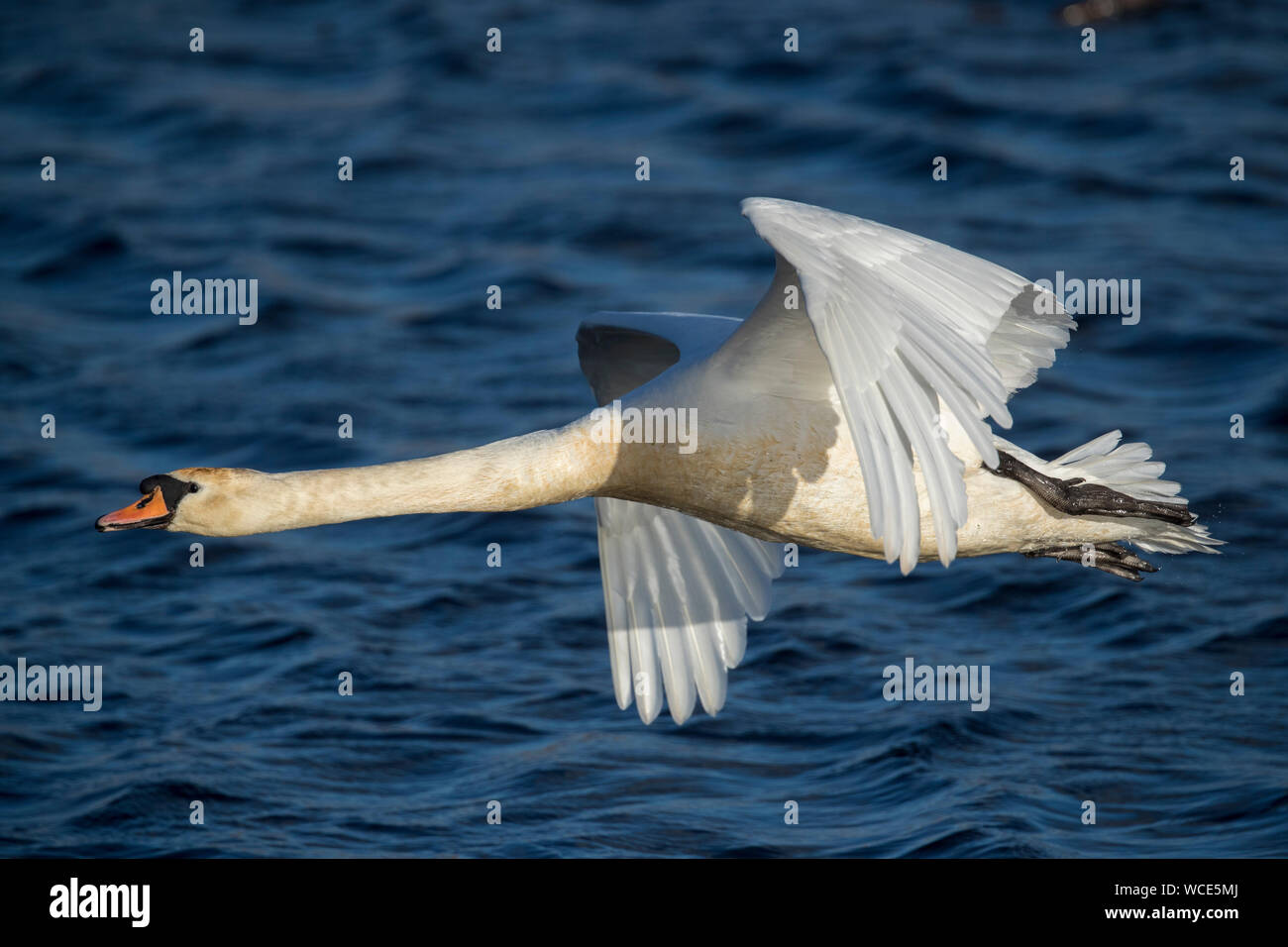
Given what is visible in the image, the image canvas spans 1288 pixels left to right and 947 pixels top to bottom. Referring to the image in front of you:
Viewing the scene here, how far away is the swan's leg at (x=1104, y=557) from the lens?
757cm

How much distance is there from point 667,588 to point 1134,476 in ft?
7.06

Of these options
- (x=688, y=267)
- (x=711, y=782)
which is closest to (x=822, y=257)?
(x=711, y=782)

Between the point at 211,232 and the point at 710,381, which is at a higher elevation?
the point at 211,232

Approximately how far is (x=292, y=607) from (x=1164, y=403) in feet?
21.3

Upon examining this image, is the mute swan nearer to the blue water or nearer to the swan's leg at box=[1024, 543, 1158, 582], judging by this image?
the swan's leg at box=[1024, 543, 1158, 582]

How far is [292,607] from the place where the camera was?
11016mm

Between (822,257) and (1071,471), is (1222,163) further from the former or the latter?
(822,257)

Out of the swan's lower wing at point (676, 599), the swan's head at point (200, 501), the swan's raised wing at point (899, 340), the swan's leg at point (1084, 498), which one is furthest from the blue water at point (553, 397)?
the swan's raised wing at point (899, 340)

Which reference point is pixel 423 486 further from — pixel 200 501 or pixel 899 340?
pixel 899 340

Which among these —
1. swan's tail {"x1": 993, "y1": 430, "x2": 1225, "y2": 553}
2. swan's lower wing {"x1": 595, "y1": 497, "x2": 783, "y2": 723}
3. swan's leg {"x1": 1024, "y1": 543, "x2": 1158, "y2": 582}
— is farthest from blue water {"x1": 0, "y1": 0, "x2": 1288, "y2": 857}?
swan's tail {"x1": 993, "y1": 430, "x2": 1225, "y2": 553}

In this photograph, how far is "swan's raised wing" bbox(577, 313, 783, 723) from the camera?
8203mm

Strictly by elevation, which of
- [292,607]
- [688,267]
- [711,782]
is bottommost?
[711,782]

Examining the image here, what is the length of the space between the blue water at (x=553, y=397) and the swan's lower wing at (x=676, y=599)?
2.43 feet

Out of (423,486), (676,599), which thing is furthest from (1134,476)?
(423,486)
